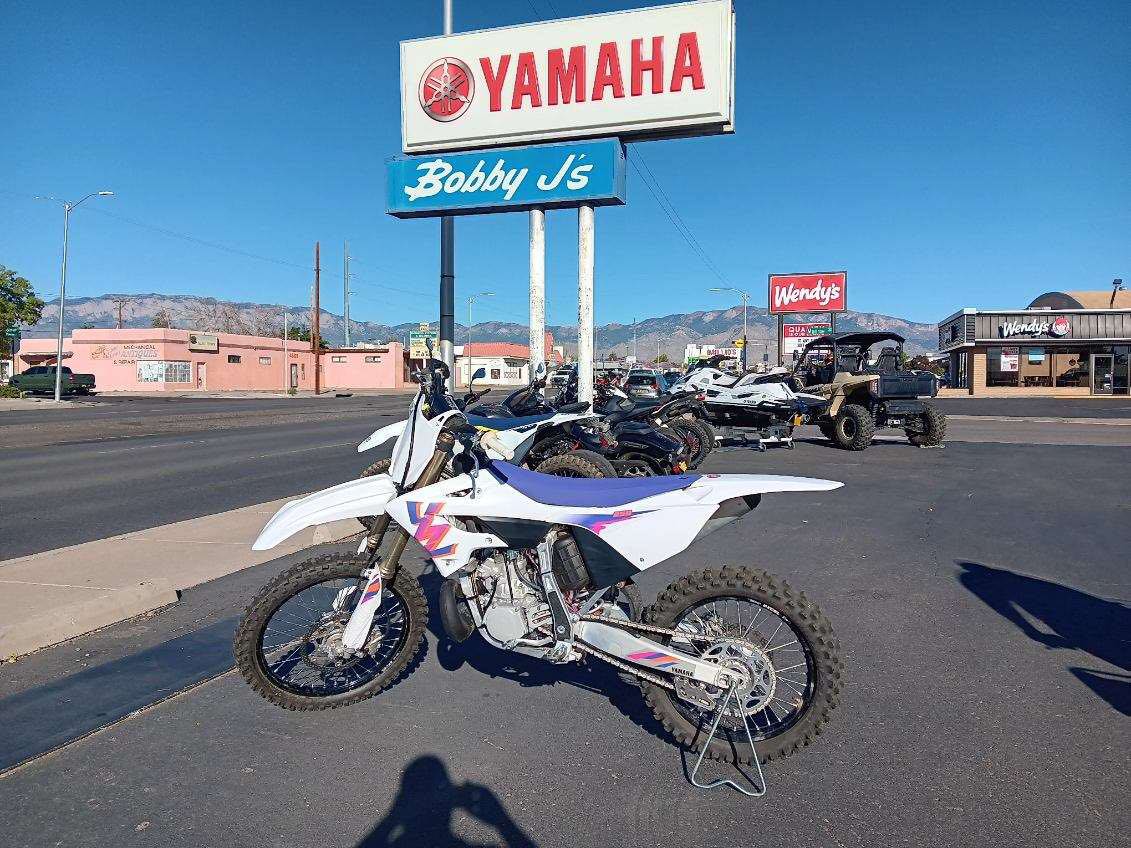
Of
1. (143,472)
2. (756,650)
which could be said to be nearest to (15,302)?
(143,472)

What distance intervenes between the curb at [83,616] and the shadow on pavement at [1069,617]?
5.81m

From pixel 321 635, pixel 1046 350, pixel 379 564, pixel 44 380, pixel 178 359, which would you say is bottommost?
pixel 321 635

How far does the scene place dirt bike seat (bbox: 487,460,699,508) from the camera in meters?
3.30

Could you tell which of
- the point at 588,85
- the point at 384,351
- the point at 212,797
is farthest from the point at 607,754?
the point at 384,351

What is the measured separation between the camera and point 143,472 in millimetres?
12227

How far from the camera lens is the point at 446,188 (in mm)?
14562

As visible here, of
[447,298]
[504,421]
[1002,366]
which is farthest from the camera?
[1002,366]

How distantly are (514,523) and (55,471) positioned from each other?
12.1 m

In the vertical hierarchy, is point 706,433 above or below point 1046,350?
below

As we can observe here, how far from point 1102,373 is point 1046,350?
3523mm

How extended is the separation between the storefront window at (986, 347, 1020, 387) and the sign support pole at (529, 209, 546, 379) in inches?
1783

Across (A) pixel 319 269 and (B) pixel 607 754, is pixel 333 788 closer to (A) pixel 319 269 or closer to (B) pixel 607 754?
(B) pixel 607 754

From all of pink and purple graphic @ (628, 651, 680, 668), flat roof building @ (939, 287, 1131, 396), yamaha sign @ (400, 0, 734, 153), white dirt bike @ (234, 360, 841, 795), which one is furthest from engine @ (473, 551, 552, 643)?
flat roof building @ (939, 287, 1131, 396)

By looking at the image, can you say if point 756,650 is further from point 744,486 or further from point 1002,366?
point 1002,366
